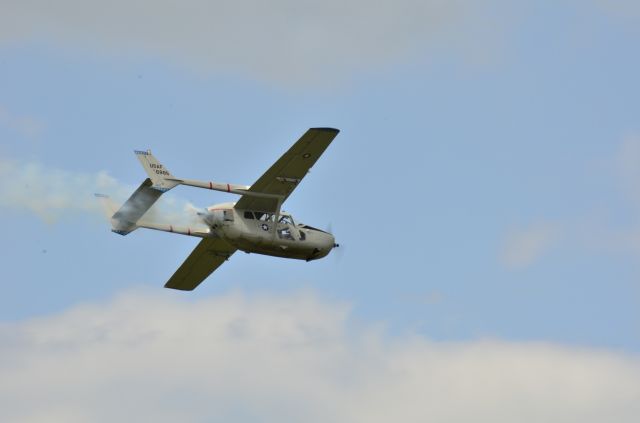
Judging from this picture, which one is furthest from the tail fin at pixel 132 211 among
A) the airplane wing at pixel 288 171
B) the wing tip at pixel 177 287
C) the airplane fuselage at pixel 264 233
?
the wing tip at pixel 177 287

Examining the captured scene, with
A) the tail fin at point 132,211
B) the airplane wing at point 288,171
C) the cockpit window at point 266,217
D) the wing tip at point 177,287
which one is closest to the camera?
the airplane wing at point 288,171

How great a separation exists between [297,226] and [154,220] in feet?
16.5

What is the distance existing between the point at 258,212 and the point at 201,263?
Result: 18.7ft

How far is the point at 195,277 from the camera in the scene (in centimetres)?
6769

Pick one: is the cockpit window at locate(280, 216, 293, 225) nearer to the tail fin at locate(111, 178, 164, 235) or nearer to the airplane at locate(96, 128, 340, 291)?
the airplane at locate(96, 128, 340, 291)

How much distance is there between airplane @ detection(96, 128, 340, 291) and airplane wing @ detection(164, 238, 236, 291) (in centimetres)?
153

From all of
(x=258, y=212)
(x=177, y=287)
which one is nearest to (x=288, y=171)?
(x=258, y=212)

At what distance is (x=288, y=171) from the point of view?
60.8m

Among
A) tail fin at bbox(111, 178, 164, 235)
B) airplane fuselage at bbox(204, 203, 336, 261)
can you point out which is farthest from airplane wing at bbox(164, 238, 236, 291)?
tail fin at bbox(111, 178, 164, 235)

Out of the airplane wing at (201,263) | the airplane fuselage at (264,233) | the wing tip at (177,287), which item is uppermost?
the airplane wing at (201,263)

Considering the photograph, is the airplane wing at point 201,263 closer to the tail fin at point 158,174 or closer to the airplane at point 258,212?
the airplane at point 258,212

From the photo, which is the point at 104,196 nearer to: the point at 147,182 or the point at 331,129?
the point at 147,182

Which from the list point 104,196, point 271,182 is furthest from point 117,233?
point 271,182

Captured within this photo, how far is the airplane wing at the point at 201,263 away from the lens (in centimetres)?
6588
